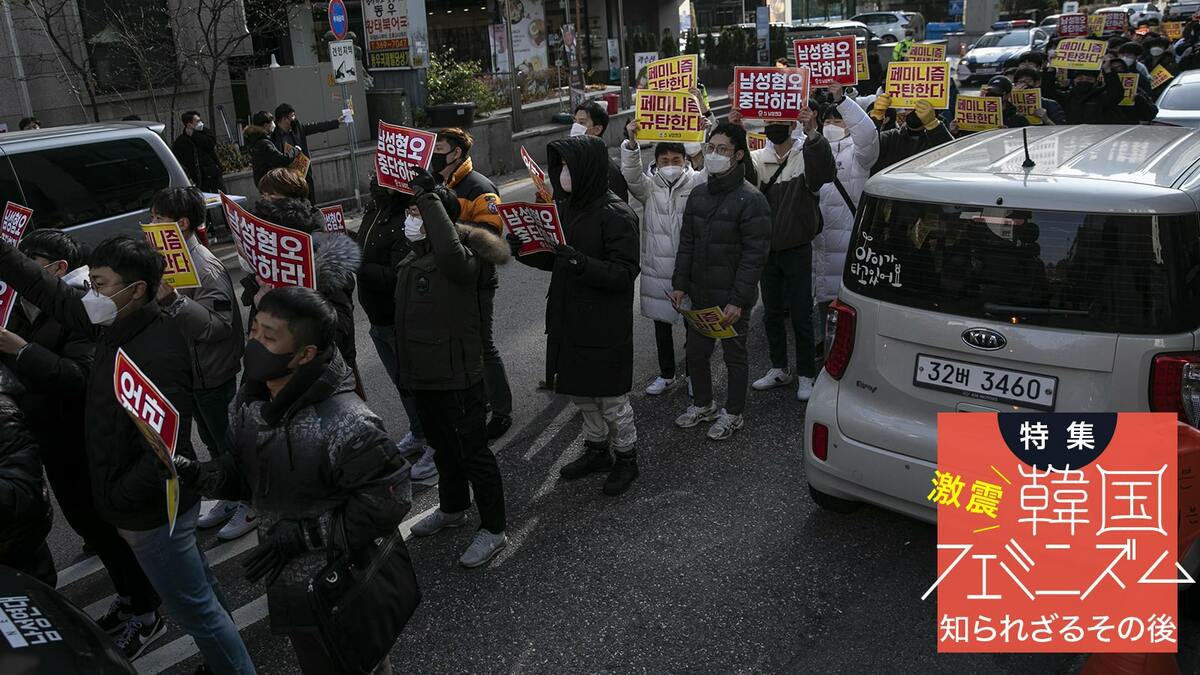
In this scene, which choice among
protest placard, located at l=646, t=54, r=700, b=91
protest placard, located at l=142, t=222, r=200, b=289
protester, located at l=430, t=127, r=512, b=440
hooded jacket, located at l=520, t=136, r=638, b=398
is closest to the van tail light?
hooded jacket, located at l=520, t=136, r=638, b=398

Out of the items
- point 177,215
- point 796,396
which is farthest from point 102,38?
point 796,396

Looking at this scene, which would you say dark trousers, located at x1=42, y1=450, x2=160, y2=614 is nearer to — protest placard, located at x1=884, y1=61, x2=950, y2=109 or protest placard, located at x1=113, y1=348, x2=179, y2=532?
protest placard, located at x1=113, y1=348, x2=179, y2=532

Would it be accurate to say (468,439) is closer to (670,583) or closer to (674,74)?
(670,583)

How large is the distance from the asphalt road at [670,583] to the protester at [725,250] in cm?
55

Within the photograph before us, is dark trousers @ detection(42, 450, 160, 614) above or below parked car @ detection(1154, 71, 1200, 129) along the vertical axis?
below

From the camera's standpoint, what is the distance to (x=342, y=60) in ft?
46.3

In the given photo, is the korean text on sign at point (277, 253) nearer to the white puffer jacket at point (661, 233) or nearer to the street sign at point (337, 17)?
the white puffer jacket at point (661, 233)

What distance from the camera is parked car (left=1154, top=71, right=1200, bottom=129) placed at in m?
11.2

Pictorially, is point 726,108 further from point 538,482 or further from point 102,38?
point 538,482

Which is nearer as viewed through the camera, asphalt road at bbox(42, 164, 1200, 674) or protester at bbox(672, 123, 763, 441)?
asphalt road at bbox(42, 164, 1200, 674)

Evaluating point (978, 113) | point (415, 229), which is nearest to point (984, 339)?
point (415, 229)

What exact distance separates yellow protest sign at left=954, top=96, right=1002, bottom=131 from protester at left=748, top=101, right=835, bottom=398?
118 inches

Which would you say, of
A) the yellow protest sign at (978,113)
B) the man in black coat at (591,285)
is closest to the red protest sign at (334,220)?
the man in black coat at (591,285)

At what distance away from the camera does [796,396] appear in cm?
644
